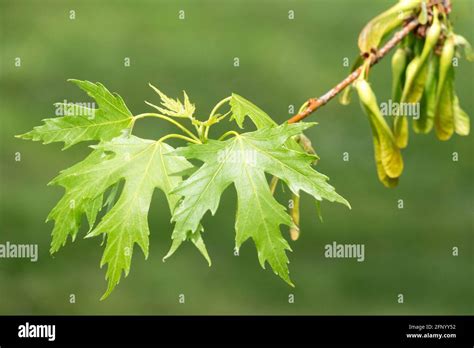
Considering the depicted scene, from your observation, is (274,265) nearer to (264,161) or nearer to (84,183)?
(264,161)

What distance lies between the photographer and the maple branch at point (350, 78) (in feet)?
3.68

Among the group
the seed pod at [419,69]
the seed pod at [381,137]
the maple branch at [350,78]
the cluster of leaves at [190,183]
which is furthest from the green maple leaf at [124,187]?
the seed pod at [419,69]

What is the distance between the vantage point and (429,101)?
1.48m

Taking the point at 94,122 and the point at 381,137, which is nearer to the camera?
the point at 94,122

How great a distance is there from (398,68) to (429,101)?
84 mm

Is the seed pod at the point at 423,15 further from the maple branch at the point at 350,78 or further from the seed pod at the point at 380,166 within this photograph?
the seed pod at the point at 380,166

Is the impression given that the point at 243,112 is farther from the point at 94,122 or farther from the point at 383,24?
the point at 383,24

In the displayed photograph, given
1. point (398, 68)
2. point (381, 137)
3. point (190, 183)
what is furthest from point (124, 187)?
point (398, 68)

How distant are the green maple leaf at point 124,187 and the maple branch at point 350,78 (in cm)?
17

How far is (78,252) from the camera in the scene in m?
3.57

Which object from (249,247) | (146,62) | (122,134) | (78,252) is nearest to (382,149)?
(122,134)

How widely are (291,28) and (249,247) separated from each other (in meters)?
1.39

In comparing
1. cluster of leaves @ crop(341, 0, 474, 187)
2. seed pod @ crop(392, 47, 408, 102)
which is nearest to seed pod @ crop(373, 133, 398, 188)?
cluster of leaves @ crop(341, 0, 474, 187)

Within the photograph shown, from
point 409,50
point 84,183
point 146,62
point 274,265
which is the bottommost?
point 274,265
